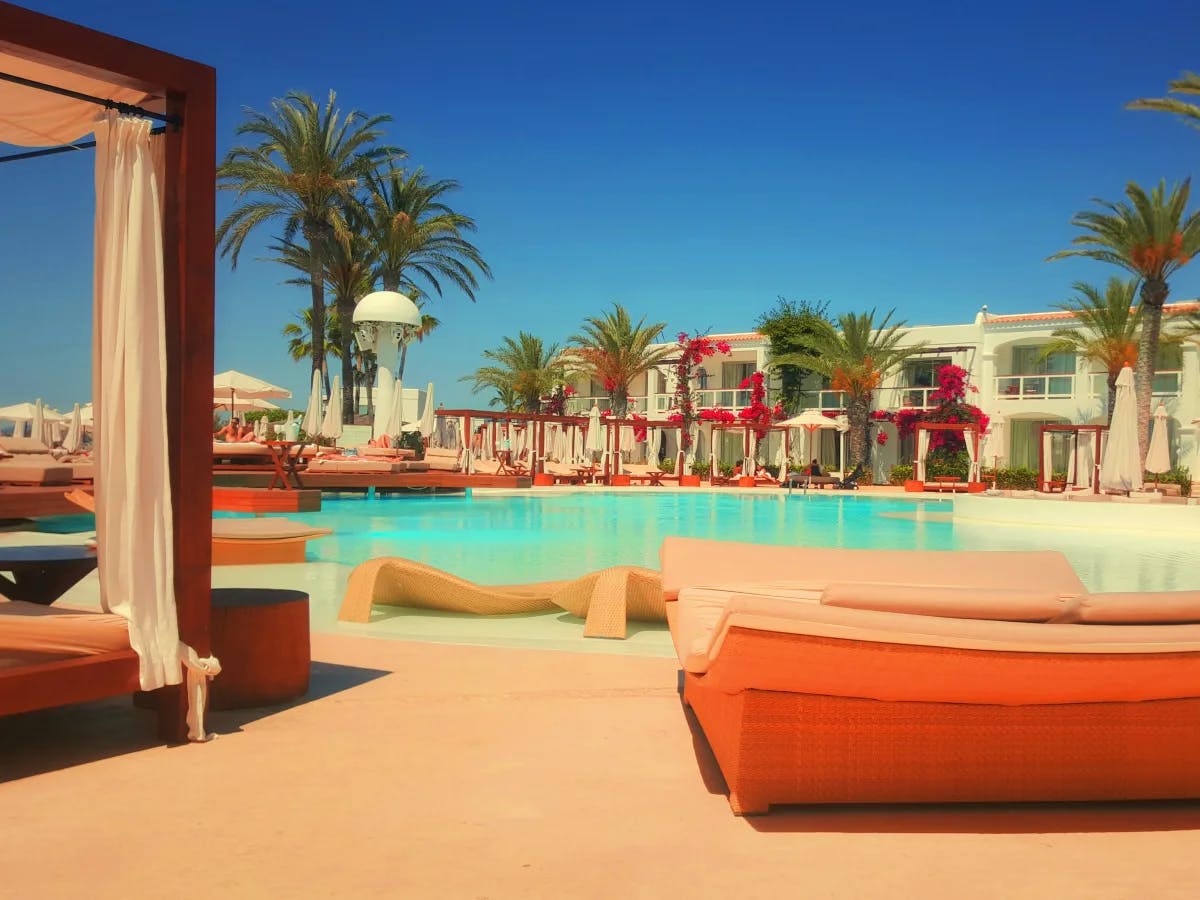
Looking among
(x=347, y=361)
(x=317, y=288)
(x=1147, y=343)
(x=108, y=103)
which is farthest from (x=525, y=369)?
(x=108, y=103)

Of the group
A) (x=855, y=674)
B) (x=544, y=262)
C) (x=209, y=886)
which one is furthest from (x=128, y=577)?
(x=544, y=262)

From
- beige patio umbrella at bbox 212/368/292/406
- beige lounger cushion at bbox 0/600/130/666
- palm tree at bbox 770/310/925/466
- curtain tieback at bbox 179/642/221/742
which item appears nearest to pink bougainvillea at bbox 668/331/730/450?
palm tree at bbox 770/310/925/466

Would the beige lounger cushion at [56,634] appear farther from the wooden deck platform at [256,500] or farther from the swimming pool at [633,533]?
the wooden deck platform at [256,500]

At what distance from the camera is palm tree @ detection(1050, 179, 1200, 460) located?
81.1 feet

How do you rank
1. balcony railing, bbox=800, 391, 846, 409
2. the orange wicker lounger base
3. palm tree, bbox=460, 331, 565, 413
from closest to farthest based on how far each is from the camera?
the orange wicker lounger base < balcony railing, bbox=800, 391, 846, 409 < palm tree, bbox=460, 331, 565, 413

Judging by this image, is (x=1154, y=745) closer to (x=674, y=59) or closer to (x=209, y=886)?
(x=209, y=886)

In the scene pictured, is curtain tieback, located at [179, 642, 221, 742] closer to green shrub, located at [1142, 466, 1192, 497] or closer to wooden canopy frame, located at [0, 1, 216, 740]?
wooden canopy frame, located at [0, 1, 216, 740]

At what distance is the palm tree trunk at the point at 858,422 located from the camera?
32.6m

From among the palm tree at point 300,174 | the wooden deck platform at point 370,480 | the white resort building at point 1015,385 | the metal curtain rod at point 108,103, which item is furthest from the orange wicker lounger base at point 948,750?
the white resort building at point 1015,385

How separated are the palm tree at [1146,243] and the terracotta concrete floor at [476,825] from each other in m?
25.6

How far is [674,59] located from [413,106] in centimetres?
874

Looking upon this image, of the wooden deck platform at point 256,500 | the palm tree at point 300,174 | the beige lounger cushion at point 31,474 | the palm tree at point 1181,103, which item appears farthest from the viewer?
the palm tree at point 300,174

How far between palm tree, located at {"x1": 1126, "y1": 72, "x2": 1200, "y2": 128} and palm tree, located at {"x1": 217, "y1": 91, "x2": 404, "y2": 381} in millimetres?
18597

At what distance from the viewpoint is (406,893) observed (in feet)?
7.27
